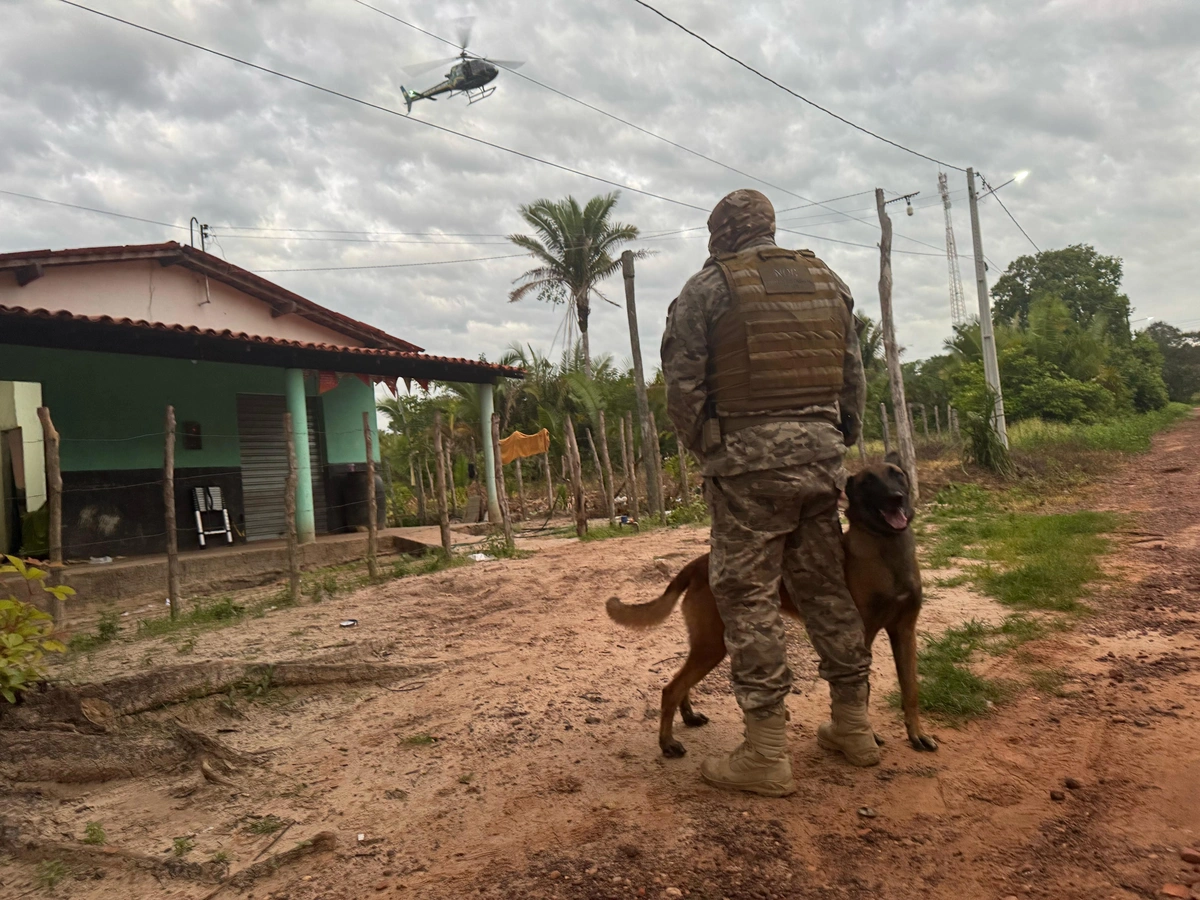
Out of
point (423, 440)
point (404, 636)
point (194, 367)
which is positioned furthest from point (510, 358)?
point (404, 636)

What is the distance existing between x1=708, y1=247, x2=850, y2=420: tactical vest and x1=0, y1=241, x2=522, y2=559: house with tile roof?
7750 millimetres

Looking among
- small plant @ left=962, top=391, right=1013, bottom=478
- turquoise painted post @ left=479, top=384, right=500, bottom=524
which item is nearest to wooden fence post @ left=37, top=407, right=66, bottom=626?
turquoise painted post @ left=479, top=384, right=500, bottom=524

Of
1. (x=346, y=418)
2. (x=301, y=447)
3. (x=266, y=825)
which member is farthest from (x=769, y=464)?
(x=346, y=418)

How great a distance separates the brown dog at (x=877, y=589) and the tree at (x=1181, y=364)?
55.0 metres

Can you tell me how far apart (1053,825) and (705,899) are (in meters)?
1.03

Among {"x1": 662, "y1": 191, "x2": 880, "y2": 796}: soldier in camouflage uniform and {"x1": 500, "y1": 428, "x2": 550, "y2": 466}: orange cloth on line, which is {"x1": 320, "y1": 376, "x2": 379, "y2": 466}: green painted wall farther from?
{"x1": 662, "y1": 191, "x2": 880, "y2": 796}: soldier in camouflage uniform

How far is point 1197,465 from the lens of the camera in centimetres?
1297

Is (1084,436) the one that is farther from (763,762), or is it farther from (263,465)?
(763,762)

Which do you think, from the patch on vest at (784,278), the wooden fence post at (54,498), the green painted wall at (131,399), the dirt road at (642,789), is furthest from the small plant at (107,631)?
the patch on vest at (784,278)

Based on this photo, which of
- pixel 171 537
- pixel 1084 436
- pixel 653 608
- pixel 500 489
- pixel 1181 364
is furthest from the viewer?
pixel 1181 364

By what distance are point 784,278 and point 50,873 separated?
10.6 feet

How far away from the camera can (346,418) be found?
1202 centimetres

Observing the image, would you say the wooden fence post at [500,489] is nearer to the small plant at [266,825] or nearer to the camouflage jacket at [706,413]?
the small plant at [266,825]

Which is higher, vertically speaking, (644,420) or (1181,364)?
(1181,364)
